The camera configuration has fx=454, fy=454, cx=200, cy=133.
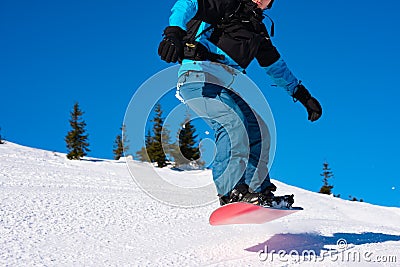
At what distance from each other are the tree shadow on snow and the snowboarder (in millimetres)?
335

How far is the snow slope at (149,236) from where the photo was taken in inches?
116

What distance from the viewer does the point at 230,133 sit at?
3676mm

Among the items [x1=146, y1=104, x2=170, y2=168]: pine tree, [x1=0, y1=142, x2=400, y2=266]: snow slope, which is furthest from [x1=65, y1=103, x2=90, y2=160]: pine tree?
Answer: [x1=0, y1=142, x2=400, y2=266]: snow slope

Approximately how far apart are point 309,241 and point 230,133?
107 cm

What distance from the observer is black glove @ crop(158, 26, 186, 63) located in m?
3.34

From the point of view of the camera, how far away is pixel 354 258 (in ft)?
9.77

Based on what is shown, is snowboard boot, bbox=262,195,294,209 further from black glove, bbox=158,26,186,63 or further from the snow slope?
black glove, bbox=158,26,186,63

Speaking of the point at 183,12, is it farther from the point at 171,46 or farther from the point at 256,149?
the point at 256,149

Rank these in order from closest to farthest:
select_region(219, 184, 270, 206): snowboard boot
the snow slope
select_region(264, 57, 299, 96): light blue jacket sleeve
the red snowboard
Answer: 1. the snow slope
2. the red snowboard
3. select_region(219, 184, 270, 206): snowboard boot
4. select_region(264, 57, 299, 96): light blue jacket sleeve

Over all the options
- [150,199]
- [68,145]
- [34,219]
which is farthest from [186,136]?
[34,219]

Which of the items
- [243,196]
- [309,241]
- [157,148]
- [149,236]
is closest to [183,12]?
[243,196]

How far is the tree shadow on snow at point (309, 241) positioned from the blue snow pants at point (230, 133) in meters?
0.44

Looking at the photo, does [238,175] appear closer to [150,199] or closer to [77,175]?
[150,199]

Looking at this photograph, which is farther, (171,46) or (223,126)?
(223,126)
